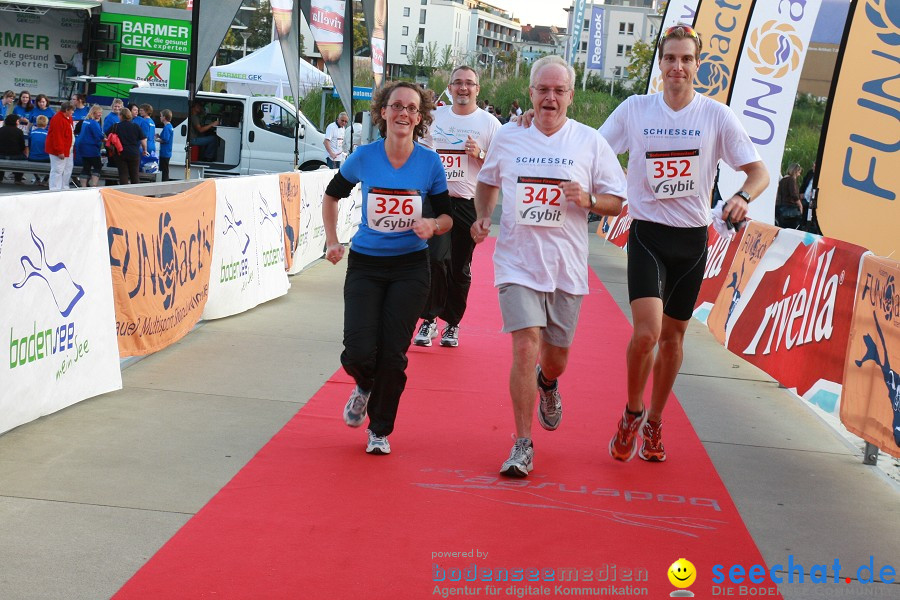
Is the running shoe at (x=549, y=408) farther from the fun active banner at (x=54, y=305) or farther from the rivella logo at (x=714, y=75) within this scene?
the rivella logo at (x=714, y=75)

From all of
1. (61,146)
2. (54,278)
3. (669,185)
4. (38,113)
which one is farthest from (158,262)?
(38,113)

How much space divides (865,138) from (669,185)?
3.77 meters

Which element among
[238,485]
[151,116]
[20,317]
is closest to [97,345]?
[20,317]

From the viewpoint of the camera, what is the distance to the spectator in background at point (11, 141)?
23750mm

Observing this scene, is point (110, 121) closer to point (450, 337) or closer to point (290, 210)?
point (290, 210)

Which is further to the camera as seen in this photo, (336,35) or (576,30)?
(576,30)

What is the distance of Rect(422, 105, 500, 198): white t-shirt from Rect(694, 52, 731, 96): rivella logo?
25.0 feet

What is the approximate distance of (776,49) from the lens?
44.9 ft

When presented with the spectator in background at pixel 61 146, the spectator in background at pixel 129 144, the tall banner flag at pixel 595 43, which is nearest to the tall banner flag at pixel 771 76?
the spectator in background at pixel 129 144

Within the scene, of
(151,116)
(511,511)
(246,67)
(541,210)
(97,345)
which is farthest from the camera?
(246,67)

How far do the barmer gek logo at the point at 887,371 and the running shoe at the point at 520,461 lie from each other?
1878 mm

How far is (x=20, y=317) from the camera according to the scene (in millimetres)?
5969

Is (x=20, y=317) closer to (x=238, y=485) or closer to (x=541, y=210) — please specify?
(x=238, y=485)

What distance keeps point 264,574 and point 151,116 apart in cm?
2333
